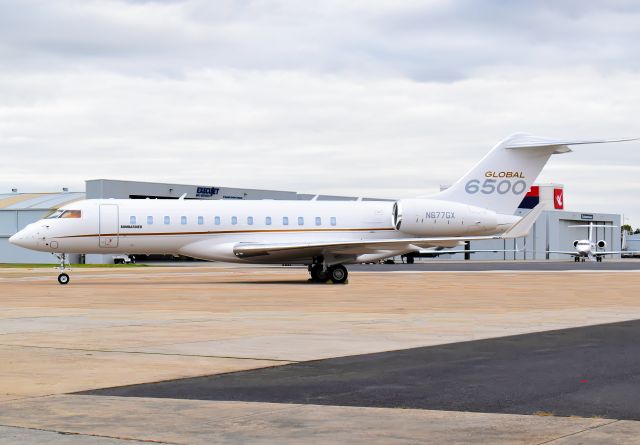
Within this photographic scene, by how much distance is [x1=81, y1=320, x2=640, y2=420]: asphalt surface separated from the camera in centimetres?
830

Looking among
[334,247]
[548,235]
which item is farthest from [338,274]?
[548,235]

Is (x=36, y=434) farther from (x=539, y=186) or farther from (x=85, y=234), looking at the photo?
(x=539, y=186)

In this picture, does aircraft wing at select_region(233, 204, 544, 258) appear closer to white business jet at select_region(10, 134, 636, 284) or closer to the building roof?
white business jet at select_region(10, 134, 636, 284)

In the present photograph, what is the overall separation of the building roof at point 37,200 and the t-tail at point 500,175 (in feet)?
171

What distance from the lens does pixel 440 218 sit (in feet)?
130

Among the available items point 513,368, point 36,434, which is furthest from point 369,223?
point 36,434

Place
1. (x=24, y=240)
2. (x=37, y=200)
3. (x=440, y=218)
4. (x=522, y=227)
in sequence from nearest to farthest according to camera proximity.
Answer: (x=24, y=240), (x=440, y=218), (x=522, y=227), (x=37, y=200)

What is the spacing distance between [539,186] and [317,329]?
107m

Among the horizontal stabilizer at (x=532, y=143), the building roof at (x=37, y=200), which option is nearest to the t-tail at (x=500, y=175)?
the horizontal stabilizer at (x=532, y=143)

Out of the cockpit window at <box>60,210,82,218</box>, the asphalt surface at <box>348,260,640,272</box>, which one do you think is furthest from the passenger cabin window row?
the asphalt surface at <box>348,260,640,272</box>

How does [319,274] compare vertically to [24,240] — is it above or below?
below

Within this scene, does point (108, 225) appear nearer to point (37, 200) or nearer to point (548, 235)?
point (37, 200)

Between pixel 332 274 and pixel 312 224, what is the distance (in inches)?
127

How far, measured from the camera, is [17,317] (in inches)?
715
